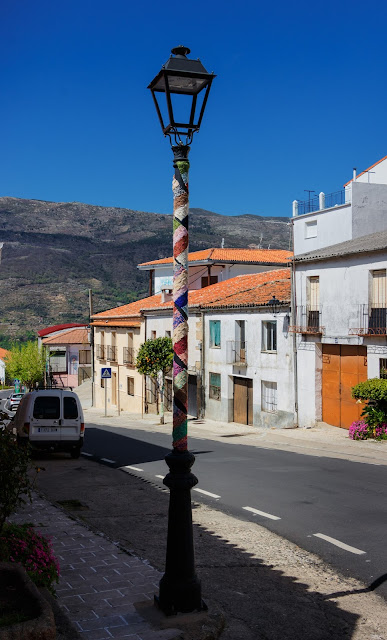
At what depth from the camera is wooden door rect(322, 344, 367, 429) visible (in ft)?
77.9

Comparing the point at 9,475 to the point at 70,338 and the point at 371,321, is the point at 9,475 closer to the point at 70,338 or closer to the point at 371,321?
the point at 371,321

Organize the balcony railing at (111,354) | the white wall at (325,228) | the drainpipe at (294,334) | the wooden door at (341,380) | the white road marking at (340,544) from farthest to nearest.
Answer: the balcony railing at (111,354) → the white wall at (325,228) → the drainpipe at (294,334) → the wooden door at (341,380) → the white road marking at (340,544)

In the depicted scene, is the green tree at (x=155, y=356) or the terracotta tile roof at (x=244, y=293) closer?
the terracotta tile roof at (x=244, y=293)

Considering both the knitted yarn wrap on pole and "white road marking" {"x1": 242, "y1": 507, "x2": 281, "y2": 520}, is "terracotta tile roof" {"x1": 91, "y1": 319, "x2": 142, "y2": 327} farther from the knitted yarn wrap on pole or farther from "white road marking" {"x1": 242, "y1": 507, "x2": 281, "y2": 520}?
the knitted yarn wrap on pole

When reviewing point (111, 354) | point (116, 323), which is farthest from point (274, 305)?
point (111, 354)

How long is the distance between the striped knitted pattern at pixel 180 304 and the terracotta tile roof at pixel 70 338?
62.5 metres

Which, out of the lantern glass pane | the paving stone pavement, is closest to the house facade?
the paving stone pavement

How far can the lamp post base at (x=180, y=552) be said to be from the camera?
5676 mm

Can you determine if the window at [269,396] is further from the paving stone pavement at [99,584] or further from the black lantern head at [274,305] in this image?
the paving stone pavement at [99,584]

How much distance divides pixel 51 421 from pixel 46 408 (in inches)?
14.2

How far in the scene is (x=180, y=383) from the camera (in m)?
6.01

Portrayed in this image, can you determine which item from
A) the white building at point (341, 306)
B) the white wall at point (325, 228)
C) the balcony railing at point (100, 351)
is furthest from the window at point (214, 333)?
the balcony railing at point (100, 351)

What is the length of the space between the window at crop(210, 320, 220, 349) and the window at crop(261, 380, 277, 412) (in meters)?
4.76

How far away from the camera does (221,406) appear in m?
33.3
